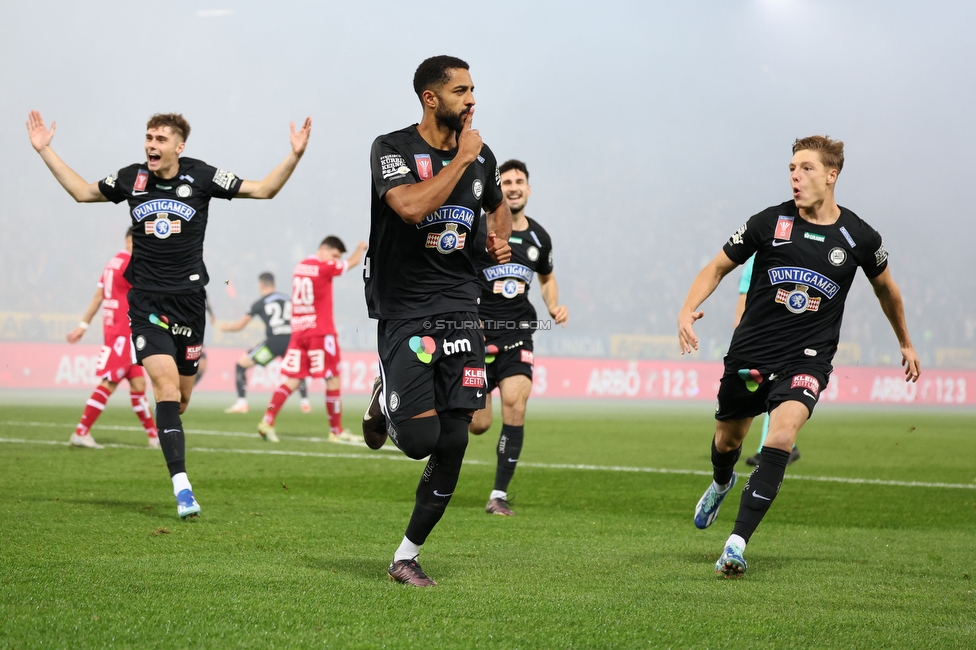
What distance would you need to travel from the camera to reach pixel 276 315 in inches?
724

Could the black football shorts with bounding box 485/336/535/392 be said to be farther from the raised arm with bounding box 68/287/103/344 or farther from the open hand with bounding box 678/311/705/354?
the raised arm with bounding box 68/287/103/344

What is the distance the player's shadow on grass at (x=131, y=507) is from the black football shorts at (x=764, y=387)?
330 centimetres

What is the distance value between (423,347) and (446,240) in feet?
1.62

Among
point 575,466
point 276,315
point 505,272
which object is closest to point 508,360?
point 505,272

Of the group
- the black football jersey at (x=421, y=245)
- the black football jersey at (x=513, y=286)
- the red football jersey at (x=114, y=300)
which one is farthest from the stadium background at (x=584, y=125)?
the black football jersey at (x=421, y=245)

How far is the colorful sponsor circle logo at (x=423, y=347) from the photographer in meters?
4.34

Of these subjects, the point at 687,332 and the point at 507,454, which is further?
the point at 507,454

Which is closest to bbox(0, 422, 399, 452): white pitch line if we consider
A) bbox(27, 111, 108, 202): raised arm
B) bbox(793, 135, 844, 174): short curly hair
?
bbox(27, 111, 108, 202): raised arm

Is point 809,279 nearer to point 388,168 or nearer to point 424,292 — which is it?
point 424,292

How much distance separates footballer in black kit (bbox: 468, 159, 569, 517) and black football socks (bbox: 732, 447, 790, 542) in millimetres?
2486

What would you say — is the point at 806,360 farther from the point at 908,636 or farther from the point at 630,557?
the point at 908,636

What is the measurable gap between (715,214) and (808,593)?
41.6m

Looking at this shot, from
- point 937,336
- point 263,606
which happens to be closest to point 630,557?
point 263,606

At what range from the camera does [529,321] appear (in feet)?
25.4
